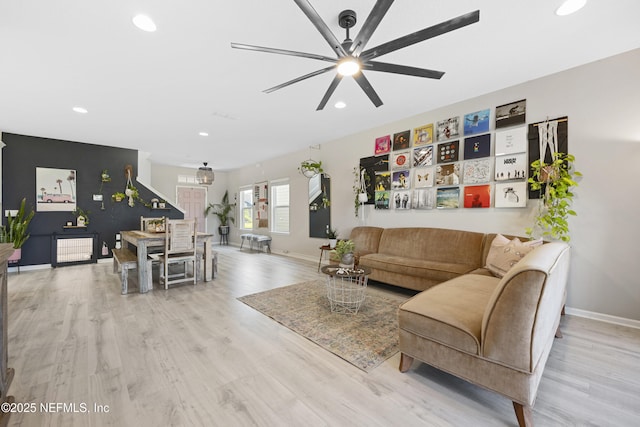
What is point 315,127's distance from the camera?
4812 millimetres

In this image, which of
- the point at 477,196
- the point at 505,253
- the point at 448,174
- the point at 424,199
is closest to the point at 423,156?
the point at 448,174

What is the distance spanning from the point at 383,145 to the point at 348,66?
2.79 m

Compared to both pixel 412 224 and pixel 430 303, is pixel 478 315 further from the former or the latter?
pixel 412 224

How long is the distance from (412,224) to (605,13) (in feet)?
9.68

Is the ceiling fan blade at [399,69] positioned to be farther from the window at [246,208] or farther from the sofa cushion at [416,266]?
the window at [246,208]

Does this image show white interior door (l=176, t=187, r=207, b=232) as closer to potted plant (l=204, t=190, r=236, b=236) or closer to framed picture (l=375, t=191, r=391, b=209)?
potted plant (l=204, t=190, r=236, b=236)

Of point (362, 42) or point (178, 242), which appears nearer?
point (362, 42)

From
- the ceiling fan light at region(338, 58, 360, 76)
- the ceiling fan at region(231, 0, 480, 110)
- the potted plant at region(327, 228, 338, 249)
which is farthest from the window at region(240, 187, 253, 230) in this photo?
the ceiling fan light at region(338, 58, 360, 76)

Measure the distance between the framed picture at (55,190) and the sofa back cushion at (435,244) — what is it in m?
6.61

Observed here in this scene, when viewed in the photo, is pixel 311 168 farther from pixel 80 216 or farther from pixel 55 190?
pixel 55 190

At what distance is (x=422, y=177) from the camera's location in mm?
4109

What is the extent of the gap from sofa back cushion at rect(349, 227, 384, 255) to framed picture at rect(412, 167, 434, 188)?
1.00 metres

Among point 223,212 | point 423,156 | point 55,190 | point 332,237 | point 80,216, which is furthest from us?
point 223,212

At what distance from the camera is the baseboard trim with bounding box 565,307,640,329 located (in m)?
2.55
